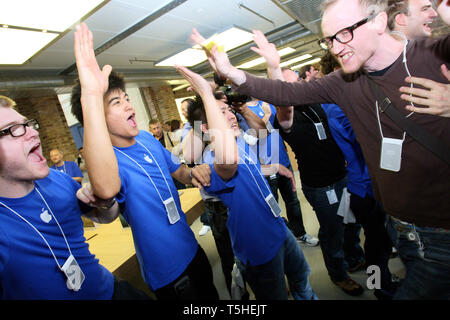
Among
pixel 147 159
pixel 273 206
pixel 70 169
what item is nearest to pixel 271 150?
pixel 273 206

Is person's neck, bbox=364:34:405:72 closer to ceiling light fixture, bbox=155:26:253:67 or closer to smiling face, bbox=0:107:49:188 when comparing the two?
smiling face, bbox=0:107:49:188

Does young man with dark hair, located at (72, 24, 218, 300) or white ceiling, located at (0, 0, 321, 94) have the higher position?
white ceiling, located at (0, 0, 321, 94)

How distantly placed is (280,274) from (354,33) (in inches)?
51.4

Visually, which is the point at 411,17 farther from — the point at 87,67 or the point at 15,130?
the point at 15,130

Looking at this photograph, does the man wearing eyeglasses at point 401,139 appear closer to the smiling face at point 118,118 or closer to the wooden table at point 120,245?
the smiling face at point 118,118

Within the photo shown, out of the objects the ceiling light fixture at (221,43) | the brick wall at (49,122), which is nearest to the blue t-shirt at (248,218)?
the ceiling light fixture at (221,43)

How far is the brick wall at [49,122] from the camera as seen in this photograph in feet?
19.0

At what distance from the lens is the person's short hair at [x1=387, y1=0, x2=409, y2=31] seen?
109cm

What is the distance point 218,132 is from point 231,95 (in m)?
0.62

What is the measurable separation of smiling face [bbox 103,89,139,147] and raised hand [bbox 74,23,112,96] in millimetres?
384

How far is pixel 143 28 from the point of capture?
14.7 feet

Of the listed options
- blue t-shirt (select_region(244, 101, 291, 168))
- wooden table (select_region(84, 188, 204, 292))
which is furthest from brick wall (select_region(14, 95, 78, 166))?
blue t-shirt (select_region(244, 101, 291, 168))

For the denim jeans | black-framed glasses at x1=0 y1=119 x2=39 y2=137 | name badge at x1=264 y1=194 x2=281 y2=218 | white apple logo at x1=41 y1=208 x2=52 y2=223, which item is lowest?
the denim jeans
